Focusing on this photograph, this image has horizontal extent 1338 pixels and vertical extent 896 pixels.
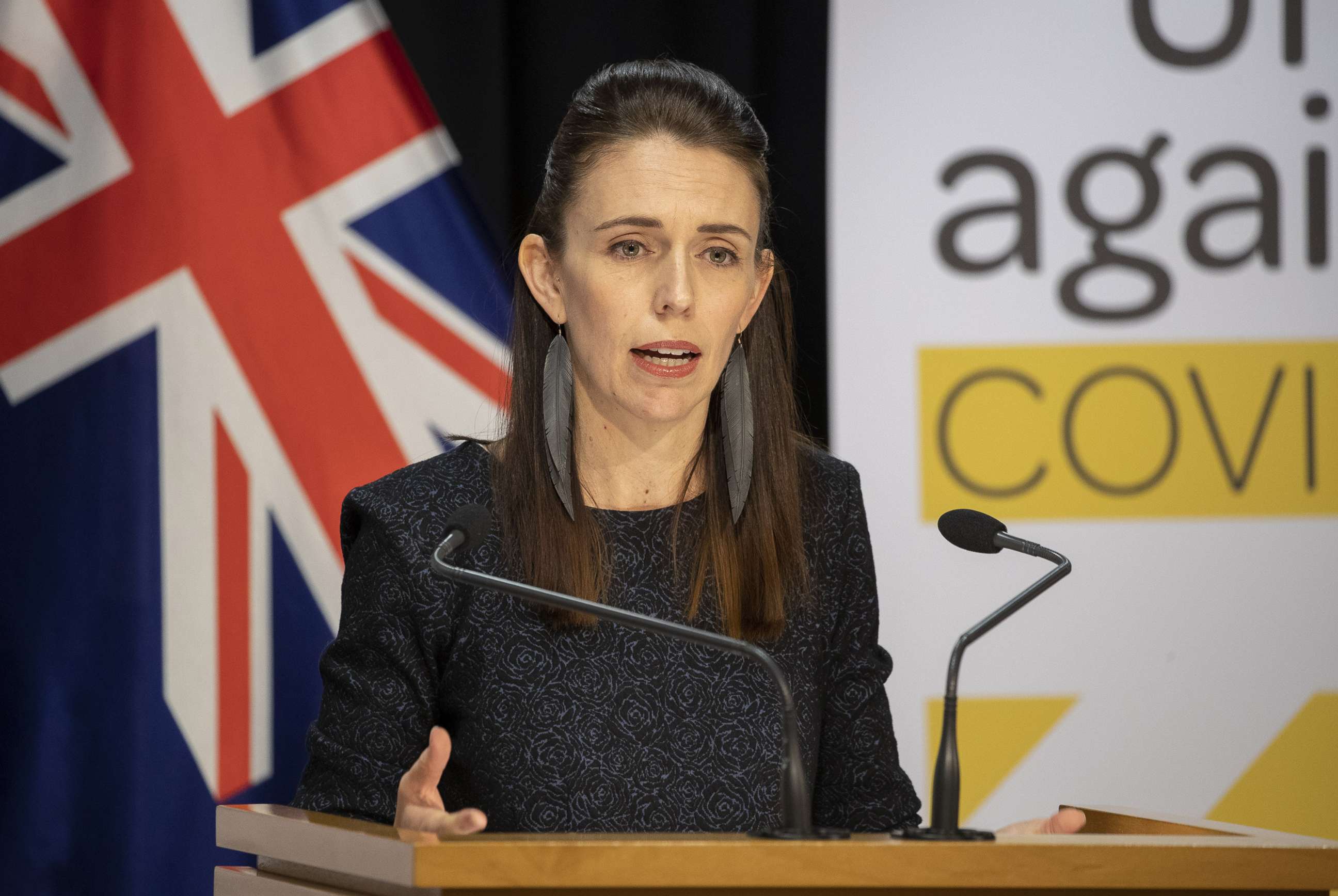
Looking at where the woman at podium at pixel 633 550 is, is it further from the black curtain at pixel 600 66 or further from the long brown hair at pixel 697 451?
the black curtain at pixel 600 66

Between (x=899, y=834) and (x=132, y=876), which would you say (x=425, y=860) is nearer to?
(x=899, y=834)

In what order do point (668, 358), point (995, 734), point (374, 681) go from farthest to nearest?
1. point (995, 734)
2. point (668, 358)
3. point (374, 681)

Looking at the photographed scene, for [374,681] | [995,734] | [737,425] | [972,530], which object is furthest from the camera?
[995,734]

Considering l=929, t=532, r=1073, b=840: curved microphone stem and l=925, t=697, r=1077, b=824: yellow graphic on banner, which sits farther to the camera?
l=925, t=697, r=1077, b=824: yellow graphic on banner

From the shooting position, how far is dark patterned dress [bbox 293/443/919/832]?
174 centimetres

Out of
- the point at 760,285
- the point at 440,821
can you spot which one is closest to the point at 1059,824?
the point at 440,821

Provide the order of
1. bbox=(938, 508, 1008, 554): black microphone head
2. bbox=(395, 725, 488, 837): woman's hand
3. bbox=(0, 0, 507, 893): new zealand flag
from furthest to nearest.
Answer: bbox=(0, 0, 507, 893): new zealand flag → bbox=(938, 508, 1008, 554): black microphone head → bbox=(395, 725, 488, 837): woman's hand

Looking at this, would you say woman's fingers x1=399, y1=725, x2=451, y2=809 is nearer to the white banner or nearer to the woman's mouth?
the woman's mouth

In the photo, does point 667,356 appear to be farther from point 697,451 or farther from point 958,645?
point 958,645

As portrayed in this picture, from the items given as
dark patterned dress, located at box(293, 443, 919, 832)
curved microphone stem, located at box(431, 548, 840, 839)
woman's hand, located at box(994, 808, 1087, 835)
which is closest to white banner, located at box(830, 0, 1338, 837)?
dark patterned dress, located at box(293, 443, 919, 832)

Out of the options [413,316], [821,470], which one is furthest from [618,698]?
[413,316]

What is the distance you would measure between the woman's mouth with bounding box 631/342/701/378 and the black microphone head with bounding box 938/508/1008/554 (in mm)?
449

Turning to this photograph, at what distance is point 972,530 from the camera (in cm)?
151

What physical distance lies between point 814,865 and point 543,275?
3.49ft
